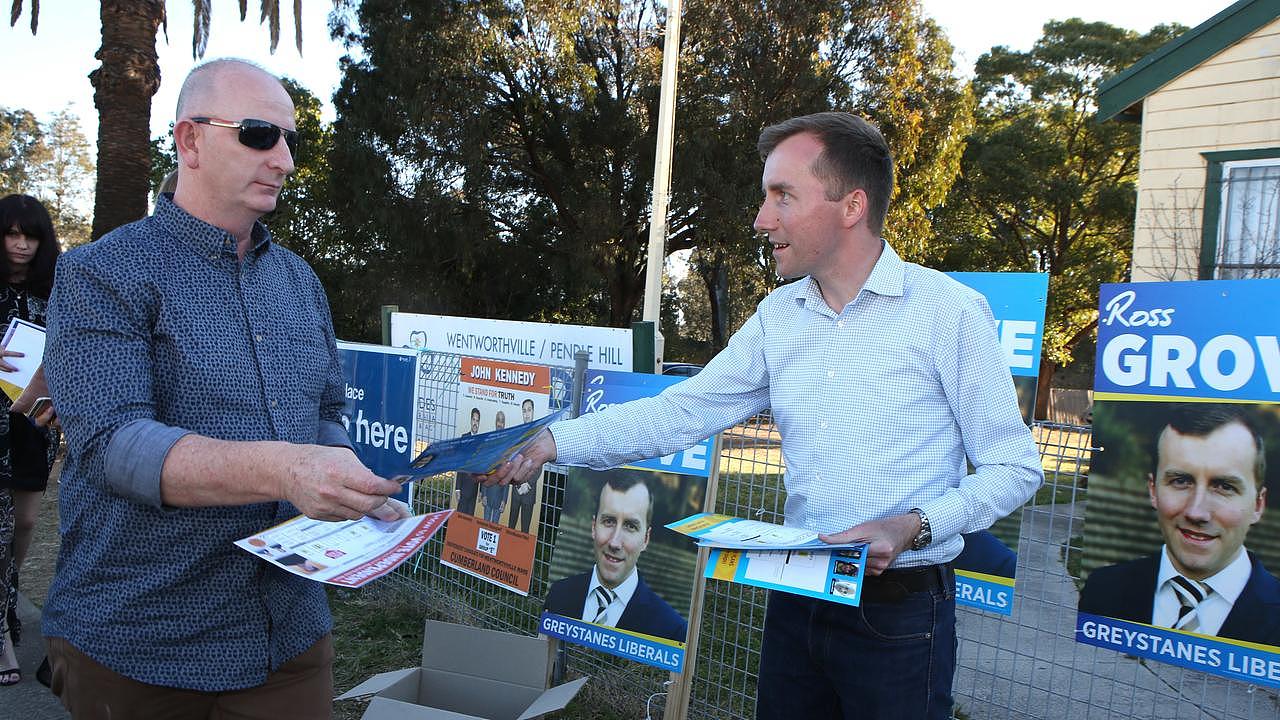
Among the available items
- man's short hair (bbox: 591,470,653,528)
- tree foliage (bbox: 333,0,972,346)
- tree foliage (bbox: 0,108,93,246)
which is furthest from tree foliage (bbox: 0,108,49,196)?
man's short hair (bbox: 591,470,653,528)

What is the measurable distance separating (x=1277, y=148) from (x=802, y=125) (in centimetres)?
864

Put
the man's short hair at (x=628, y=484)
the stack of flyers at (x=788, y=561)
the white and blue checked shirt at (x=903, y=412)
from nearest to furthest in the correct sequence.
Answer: the stack of flyers at (x=788, y=561)
the white and blue checked shirt at (x=903, y=412)
the man's short hair at (x=628, y=484)

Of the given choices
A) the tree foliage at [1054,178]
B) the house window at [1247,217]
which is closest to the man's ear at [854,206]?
the house window at [1247,217]

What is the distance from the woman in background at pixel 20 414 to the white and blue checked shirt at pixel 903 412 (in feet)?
11.9

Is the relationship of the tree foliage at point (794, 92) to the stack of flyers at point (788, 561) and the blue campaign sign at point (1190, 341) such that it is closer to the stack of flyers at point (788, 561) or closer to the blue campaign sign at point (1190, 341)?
the blue campaign sign at point (1190, 341)

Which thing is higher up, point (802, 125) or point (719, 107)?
point (719, 107)

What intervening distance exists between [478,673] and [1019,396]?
2379 millimetres

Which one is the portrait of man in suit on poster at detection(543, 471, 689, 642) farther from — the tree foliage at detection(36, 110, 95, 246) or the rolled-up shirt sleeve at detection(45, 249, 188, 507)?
the tree foliage at detection(36, 110, 95, 246)

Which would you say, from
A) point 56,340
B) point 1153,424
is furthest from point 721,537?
point 1153,424

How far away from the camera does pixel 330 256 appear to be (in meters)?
24.8

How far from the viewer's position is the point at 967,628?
5508mm

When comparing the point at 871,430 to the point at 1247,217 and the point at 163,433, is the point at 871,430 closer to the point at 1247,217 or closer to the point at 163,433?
the point at 163,433

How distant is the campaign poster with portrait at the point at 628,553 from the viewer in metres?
3.61

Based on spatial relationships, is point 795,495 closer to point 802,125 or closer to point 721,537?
point 721,537
